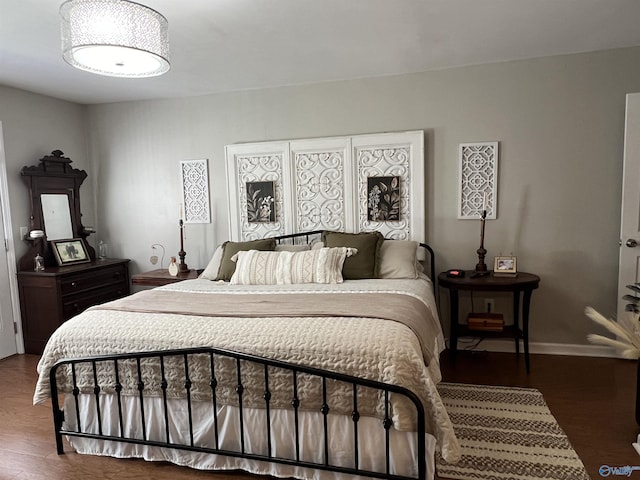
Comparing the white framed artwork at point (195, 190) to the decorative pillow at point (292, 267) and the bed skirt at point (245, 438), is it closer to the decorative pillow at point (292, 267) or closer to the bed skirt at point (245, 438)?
the decorative pillow at point (292, 267)

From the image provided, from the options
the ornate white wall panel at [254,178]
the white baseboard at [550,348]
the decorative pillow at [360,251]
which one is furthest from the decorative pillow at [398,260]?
the ornate white wall panel at [254,178]

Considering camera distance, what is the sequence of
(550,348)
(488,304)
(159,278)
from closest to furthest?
(550,348) < (488,304) < (159,278)

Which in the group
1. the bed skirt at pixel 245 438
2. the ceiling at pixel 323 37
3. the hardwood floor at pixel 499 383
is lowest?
the hardwood floor at pixel 499 383

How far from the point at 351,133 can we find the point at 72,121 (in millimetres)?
3031

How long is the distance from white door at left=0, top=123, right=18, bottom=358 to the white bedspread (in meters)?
2.08

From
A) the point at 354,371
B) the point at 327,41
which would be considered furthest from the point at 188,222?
the point at 354,371

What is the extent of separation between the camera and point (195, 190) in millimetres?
4531

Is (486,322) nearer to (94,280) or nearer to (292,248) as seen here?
(292,248)

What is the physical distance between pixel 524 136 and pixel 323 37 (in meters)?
1.86

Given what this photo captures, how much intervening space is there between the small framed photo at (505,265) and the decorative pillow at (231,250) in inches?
74.8

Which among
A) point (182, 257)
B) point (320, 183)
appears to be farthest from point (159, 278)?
point (320, 183)

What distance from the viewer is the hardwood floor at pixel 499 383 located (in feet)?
7.30

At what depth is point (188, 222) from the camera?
4.59m

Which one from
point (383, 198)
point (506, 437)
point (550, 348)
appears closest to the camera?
point (506, 437)
